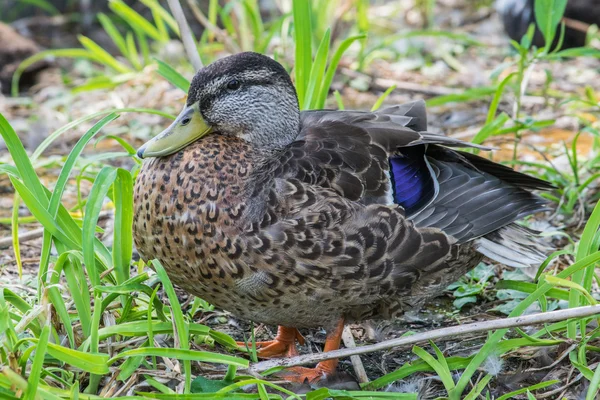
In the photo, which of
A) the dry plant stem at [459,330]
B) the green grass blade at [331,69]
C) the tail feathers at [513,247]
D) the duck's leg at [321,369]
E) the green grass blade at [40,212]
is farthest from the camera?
the green grass blade at [331,69]

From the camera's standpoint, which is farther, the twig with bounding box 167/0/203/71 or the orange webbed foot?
the twig with bounding box 167/0/203/71

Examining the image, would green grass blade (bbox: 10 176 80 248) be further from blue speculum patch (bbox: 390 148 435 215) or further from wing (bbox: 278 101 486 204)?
blue speculum patch (bbox: 390 148 435 215)

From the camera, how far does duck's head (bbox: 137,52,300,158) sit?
113 inches

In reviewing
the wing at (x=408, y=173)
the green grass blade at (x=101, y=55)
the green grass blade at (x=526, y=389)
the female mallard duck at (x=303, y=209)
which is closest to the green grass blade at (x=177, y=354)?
the female mallard duck at (x=303, y=209)

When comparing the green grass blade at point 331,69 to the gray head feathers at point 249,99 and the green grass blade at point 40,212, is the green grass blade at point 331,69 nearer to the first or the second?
the gray head feathers at point 249,99

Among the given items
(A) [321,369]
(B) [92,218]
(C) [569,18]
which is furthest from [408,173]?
(C) [569,18]

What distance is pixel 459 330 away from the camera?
8.07ft

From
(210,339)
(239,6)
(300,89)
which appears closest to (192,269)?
(210,339)

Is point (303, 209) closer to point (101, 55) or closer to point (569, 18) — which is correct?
point (101, 55)

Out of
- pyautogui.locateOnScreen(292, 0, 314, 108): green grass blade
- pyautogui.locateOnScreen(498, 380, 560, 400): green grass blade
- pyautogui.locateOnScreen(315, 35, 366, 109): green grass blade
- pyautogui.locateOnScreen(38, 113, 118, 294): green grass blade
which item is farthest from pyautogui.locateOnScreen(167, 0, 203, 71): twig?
pyautogui.locateOnScreen(498, 380, 560, 400): green grass blade

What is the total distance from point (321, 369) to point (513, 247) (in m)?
0.88

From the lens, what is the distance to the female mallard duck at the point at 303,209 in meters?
2.64

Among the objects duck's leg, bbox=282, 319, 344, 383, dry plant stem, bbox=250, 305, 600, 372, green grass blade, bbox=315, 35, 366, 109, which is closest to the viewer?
dry plant stem, bbox=250, 305, 600, 372

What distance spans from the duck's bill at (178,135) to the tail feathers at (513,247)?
109 cm
